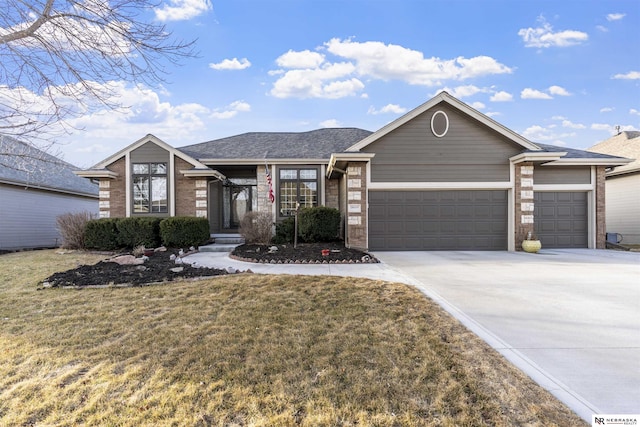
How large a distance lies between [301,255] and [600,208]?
11918 millimetres

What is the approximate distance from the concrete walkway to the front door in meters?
6.28

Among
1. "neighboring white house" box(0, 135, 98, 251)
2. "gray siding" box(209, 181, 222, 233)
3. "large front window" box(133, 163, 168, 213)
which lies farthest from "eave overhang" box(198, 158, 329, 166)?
"neighboring white house" box(0, 135, 98, 251)

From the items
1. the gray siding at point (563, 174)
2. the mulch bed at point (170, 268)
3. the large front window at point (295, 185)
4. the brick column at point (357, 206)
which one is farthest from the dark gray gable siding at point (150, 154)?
the gray siding at point (563, 174)

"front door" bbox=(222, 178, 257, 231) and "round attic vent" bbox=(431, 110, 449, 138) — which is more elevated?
"round attic vent" bbox=(431, 110, 449, 138)

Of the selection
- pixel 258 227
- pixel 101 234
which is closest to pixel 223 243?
pixel 258 227

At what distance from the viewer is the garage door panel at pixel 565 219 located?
42.1 ft

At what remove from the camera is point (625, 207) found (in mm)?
15617

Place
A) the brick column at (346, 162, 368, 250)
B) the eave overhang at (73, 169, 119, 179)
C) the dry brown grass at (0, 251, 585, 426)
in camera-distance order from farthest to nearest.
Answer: the eave overhang at (73, 169, 119, 179) < the brick column at (346, 162, 368, 250) < the dry brown grass at (0, 251, 585, 426)

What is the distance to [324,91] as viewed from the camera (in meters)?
20.2

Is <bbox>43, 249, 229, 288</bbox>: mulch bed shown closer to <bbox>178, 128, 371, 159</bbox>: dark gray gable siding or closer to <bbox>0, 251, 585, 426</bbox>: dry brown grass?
<bbox>0, 251, 585, 426</bbox>: dry brown grass

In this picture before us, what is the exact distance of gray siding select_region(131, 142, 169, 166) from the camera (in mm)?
14367

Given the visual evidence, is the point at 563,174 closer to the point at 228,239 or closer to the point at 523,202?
the point at 523,202

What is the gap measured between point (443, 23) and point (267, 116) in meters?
11.4

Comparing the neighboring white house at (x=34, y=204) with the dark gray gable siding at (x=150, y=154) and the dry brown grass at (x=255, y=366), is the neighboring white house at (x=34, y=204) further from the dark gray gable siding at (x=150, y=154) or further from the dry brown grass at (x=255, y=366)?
the dry brown grass at (x=255, y=366)
